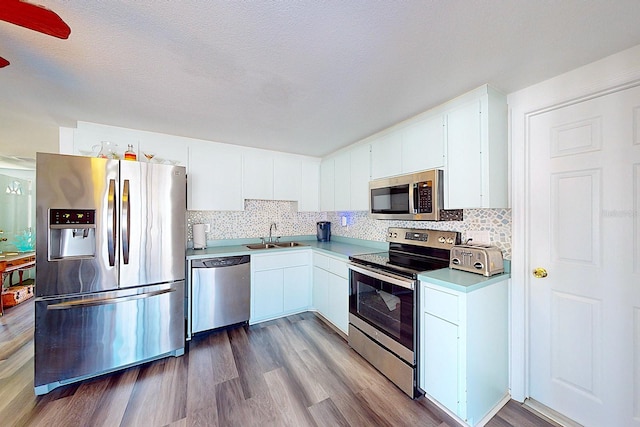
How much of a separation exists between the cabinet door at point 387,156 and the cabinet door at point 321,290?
54.2 inches

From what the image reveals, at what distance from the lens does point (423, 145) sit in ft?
Result: 6.86

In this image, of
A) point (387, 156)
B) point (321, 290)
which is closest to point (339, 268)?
point (321, 290)

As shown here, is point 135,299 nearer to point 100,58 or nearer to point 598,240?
point 100,58

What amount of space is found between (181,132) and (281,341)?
8.31 feet

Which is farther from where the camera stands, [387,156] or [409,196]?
[387,156]

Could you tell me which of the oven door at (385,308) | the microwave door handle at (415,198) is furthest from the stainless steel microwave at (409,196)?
the oven door at (385,308)

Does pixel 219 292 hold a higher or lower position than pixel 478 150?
lower

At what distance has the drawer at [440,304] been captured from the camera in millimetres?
1562

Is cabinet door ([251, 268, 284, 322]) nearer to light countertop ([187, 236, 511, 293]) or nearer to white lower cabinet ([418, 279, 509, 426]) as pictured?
light countertop ([187, 236, 511, 293])

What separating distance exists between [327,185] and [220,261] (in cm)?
178

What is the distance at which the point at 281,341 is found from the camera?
2.57 metres

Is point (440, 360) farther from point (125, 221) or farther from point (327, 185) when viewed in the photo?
point (125, 221)

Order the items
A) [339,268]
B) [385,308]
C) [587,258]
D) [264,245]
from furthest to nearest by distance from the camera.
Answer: [264,245]
[339,268]
[385,308]
[587,258]

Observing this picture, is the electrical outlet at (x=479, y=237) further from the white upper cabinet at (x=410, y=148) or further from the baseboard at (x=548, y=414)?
the baseboard at (x=548, y=414)
